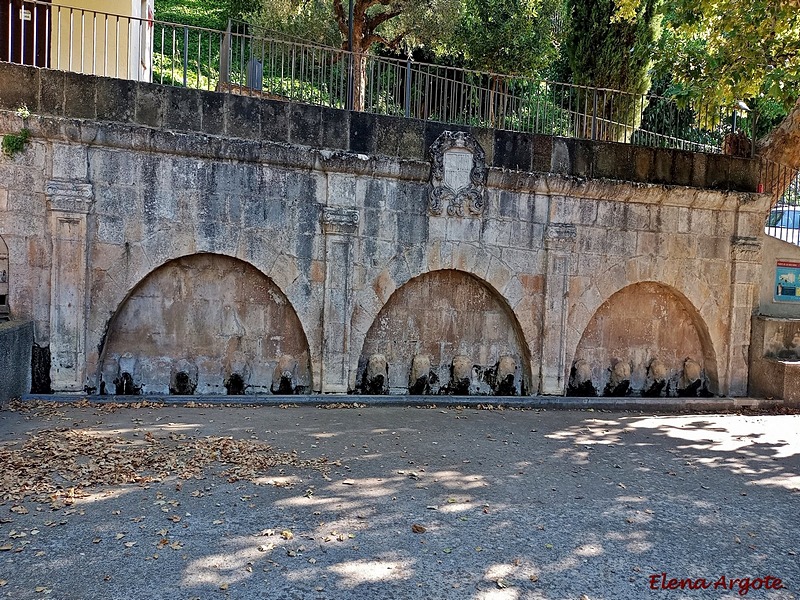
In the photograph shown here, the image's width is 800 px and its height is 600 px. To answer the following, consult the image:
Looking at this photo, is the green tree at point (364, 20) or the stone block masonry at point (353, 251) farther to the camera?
the green tree at point (364, 20)

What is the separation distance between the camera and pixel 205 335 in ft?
30.0

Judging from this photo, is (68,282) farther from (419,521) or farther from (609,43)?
(609,43)

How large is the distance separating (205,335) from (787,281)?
9.28 metres

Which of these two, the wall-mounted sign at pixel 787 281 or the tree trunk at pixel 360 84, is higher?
the tree trunk at pixel 360 84

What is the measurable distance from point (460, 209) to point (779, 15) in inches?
193

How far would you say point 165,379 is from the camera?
8984mm

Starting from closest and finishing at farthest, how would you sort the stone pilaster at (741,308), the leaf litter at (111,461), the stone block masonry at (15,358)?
1. the leaf litter at (111,461)
2. the stone block masonry at (15,358)
3. the stone pilaster at (741,308)

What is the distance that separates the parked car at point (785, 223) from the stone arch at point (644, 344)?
2.51 metres

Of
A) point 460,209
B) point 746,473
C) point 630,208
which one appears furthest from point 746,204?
point 746,473

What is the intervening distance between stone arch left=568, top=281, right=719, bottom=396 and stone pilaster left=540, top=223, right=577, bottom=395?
1.35 ft

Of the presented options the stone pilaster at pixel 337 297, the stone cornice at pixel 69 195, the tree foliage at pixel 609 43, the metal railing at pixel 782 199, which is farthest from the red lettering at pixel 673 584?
the tree foliage at pixel 609 43

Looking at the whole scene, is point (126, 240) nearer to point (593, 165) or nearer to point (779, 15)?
point (593, 165)

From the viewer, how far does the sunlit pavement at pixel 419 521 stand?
4.10 meters

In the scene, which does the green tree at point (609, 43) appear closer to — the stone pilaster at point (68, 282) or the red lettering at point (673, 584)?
the stone pilaster at point (68, 282)
